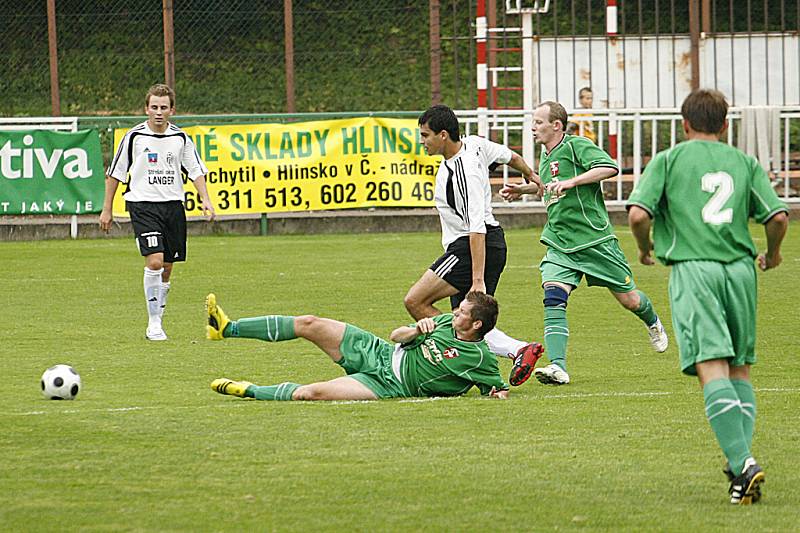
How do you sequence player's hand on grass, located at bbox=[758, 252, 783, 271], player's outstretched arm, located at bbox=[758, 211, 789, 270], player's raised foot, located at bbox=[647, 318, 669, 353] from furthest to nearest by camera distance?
player's raised foot, located at bbox=[647, 318, 669, 353], player's hand on grass, located at bbox=[758, 252, 783, 271], player's outstretched arm, located at bbox=[758, 211, 789, 270]

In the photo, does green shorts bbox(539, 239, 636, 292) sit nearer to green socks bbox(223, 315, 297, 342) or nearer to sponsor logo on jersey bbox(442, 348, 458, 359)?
sponsor logo on jersey bbox(442, 348, 458, 359)

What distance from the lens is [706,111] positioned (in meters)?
5.50

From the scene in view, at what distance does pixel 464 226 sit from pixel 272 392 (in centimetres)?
164

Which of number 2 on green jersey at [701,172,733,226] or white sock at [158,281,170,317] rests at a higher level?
number 2 on green jersey at [701,172,733,226]

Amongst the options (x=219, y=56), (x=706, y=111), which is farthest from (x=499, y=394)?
(x=219, y=56)

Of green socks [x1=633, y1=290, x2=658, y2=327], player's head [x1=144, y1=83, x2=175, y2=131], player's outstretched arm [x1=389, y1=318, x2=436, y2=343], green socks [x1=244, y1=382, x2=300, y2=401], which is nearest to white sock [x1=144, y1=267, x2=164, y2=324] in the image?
player's head [x1=144, y1=83, x2=175, y2=131]

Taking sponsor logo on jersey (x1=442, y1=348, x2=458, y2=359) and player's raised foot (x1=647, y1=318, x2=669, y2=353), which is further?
player's raised foot (x1=647, y1=318, x2=669, y2=353)

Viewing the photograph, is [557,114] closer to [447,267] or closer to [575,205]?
[575,205]

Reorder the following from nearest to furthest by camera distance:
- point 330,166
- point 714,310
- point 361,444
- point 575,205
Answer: point 714,310, point 361,444, point 575,205, point 330,166

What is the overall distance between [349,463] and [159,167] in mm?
5575

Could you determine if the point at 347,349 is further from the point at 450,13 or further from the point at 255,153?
the point at 450,13

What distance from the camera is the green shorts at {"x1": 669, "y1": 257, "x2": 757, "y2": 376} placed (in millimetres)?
5449

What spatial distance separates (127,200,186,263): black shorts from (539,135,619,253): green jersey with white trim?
3501mm

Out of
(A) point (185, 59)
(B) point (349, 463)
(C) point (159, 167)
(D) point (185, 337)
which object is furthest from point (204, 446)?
(A) point (185, 59)
